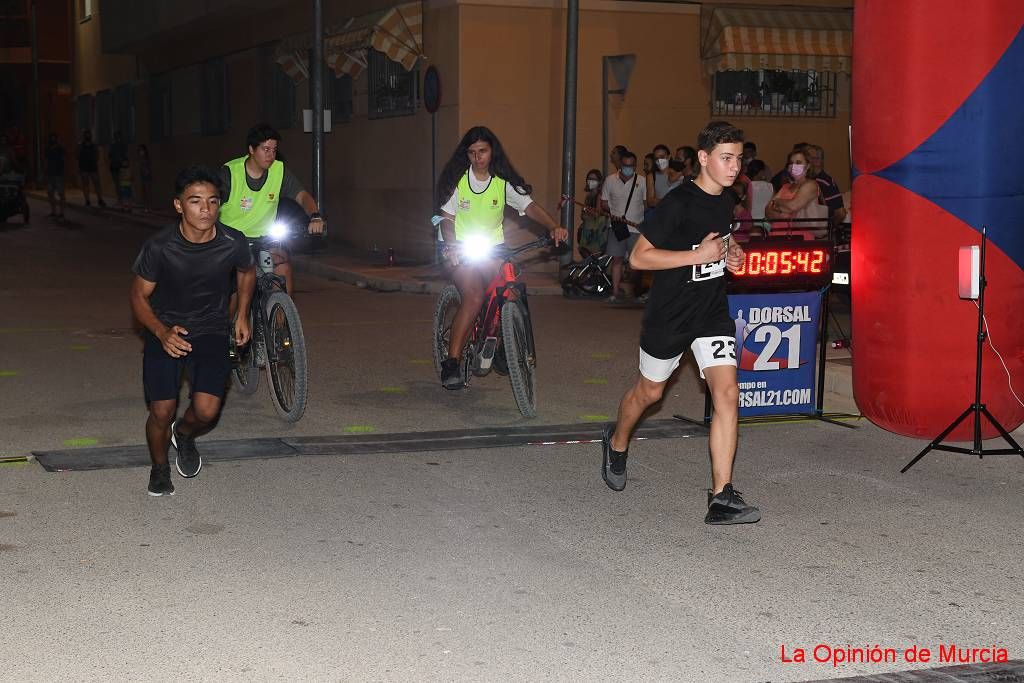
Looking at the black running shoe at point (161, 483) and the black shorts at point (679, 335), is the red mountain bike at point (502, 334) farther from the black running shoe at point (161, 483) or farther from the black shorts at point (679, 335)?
the black running shoe at point (161, 483)

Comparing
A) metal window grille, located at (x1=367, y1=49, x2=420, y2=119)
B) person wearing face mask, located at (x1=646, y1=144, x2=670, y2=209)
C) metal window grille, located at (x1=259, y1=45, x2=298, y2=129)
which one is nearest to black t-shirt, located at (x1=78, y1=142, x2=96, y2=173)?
metal window grille, located at (x1=259, y1=45, x2=298, y2=129)

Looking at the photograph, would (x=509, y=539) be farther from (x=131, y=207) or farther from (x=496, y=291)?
(x=131, y=207)

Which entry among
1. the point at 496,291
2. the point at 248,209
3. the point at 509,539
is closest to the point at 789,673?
the point at 509,539

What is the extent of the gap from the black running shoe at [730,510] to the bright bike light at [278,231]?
441cm

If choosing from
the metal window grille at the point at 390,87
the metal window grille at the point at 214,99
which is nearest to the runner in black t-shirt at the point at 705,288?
the metal window grille at the point at 390,87

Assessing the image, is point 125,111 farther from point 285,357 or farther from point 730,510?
point 730,510

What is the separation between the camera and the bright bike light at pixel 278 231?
33.6ft

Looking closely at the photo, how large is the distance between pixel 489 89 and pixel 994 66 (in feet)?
44.3

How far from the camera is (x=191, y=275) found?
730 cm

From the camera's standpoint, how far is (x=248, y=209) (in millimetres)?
10117

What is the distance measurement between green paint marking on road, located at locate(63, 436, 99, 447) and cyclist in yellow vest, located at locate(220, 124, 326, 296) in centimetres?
175

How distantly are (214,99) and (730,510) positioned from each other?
1151 inches

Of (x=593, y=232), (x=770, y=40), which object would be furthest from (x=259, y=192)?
(x=770, y=40)

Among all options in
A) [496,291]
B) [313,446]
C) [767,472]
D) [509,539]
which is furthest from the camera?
[496,291]
